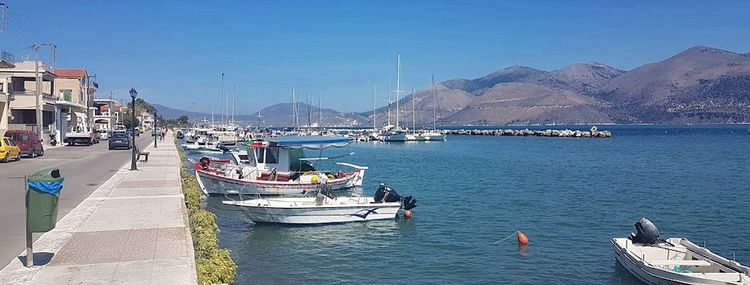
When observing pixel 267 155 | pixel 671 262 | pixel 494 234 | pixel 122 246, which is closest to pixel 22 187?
pixel 267 155

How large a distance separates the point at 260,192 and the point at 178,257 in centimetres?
1786

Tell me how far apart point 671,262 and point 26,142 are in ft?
127

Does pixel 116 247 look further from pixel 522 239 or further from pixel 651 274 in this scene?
pixel 522 239

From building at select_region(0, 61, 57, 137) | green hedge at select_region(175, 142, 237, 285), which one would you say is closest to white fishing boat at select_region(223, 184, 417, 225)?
green hedge at select_region(175, 142, 237, 285)

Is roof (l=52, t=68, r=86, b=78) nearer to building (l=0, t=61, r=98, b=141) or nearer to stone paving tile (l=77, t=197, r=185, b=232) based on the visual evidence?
building (l=0, t=61, r=98, b=141)

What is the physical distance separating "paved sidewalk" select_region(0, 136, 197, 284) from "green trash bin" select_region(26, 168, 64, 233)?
745 mm

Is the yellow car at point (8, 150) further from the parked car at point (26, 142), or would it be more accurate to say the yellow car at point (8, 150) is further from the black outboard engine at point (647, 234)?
the black outboard engine at point (647, 234)

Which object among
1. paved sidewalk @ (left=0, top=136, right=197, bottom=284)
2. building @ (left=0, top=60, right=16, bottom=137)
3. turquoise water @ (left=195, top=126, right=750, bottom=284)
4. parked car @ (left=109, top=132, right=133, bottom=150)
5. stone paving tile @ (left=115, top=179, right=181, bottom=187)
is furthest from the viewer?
parked car @ (left=109, top=132, right=133, bottom=150)

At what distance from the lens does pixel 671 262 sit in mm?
15758

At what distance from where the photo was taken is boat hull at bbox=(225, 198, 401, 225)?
75.0 ft

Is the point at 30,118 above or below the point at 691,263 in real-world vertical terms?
above

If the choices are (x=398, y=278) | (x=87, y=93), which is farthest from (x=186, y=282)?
(x=87, y=93)

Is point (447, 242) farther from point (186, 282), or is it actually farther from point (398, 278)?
point (186, 282)

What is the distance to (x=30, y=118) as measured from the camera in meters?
58.7
